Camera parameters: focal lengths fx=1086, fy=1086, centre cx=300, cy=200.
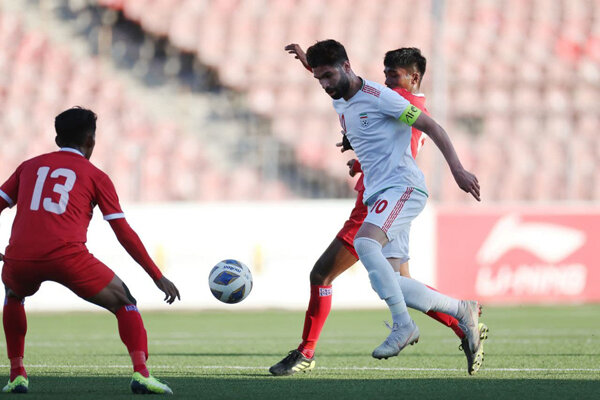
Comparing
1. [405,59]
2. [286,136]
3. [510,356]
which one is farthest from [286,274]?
[405,59]

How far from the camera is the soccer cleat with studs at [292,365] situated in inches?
245

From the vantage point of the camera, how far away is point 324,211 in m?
14.0

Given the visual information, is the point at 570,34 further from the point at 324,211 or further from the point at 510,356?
the point at 510,356

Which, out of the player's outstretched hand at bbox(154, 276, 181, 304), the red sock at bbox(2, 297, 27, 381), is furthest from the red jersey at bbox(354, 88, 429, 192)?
the red sock at bbox(2, 297, 27, 381)

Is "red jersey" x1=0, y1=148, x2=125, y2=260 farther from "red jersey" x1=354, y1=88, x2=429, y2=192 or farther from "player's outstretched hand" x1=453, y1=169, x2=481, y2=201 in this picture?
"red jersey" x1=354, y1=88, x2=429, y2=192

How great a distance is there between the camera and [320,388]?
215 inches

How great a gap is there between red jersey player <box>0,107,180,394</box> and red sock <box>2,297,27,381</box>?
76 millimetres

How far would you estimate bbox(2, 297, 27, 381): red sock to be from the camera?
5.23 metres

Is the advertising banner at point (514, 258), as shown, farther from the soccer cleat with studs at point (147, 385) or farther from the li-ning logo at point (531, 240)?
the soccer cleat with studs at point (147, 385)

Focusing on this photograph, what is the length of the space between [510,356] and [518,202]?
8485 mm

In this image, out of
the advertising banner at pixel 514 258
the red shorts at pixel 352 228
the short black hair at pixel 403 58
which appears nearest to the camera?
the red shorts at pixel 352 228

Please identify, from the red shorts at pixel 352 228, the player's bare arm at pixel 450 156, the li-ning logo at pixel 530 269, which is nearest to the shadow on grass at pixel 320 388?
the red shorts at pixel 352 228

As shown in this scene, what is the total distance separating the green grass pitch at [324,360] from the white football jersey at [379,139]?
1.07m

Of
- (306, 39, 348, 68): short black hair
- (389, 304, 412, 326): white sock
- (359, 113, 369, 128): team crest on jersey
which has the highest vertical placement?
(306, 39, 348, 68): short black hair
